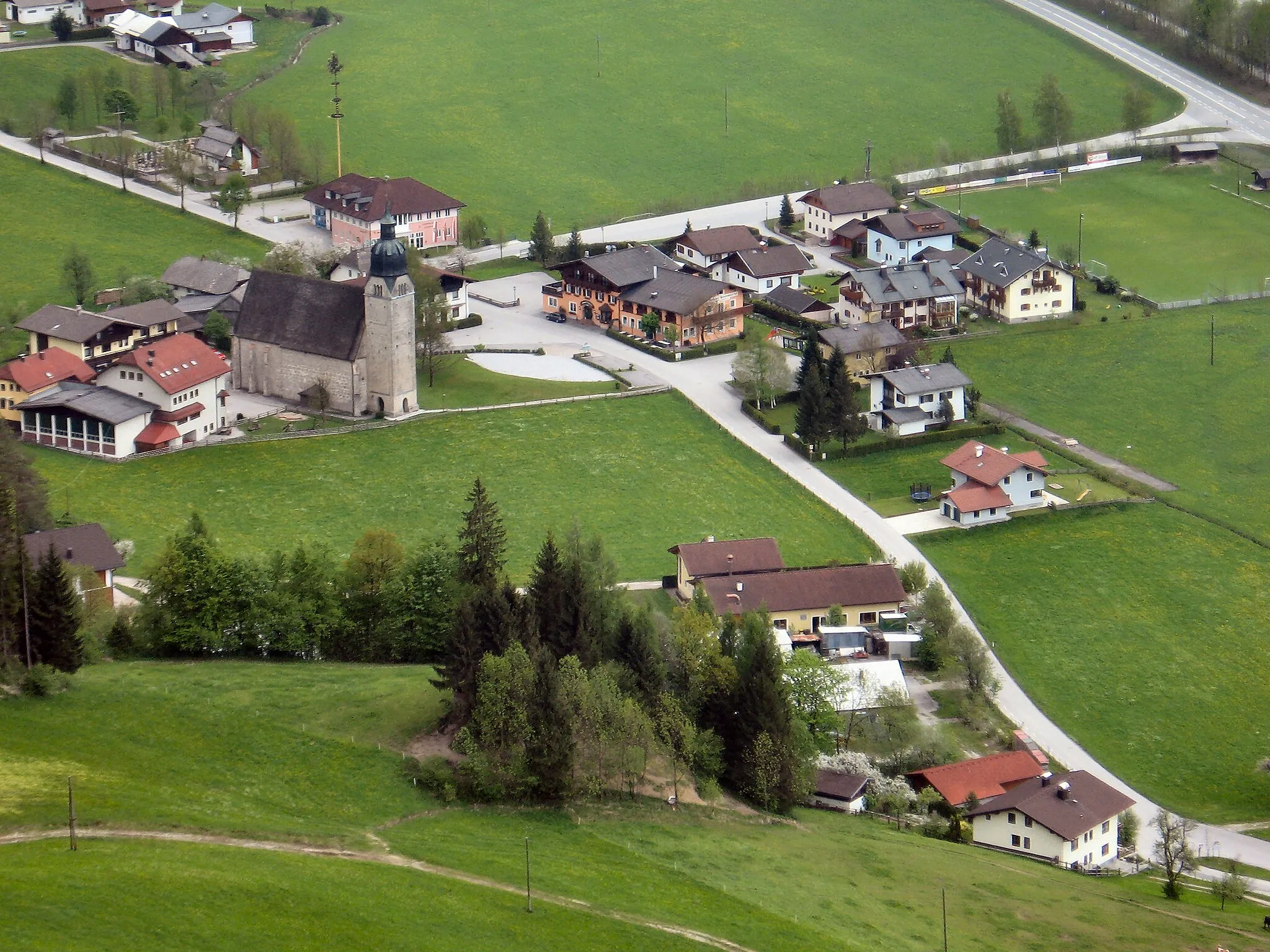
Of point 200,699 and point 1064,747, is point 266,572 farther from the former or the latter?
point 1064,747

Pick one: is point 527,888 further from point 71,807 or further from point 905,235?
point 905,235

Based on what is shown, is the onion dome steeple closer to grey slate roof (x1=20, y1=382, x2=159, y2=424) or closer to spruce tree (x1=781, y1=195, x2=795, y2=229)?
grey slate roof (x1=20, y1=382, x2=159, y2=424)

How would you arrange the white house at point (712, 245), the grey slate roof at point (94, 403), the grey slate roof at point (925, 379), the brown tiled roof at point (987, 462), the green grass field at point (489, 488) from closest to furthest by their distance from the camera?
1. the green grass field at point (489, 488)
2. the grey slate roof at point (94, 403)
3. the brown tiled roof at point (987, 462)
4. the grey slate roof at point (925, 379)
5. the white house at point (712, 245)

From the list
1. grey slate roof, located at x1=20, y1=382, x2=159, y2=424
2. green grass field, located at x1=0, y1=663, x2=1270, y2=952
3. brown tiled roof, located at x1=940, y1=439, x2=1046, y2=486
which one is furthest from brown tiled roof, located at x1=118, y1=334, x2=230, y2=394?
brown tiled roof, located at x1=940, y1=439, x2=1046, y2=486

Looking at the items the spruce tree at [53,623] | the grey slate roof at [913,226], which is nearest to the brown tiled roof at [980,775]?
the spruce tree at [53,623]

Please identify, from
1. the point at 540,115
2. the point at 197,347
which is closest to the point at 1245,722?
the point at 197,347

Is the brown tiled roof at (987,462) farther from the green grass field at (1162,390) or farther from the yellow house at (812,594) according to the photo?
the yellow house at (812,594)

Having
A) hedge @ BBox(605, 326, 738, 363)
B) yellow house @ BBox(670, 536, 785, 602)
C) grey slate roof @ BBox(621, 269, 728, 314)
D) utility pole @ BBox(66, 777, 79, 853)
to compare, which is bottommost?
yellow house @ BBox(670, 536, 785, 602)
